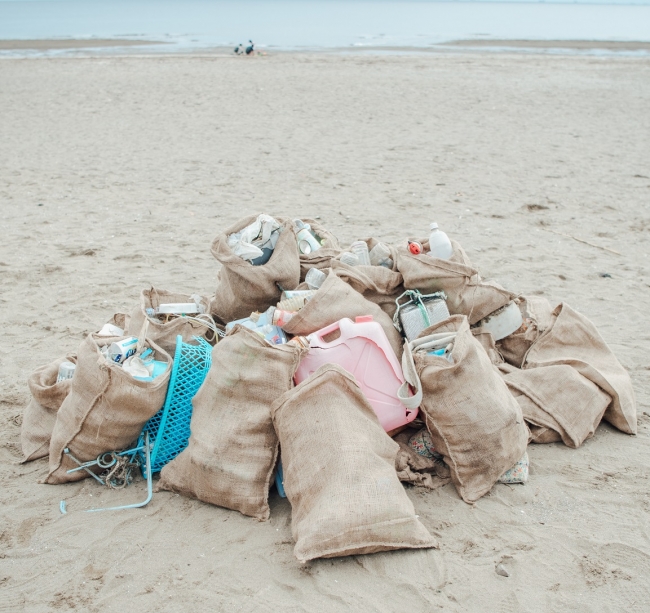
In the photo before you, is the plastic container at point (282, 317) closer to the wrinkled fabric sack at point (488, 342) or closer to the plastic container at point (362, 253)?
the plastic container at point (362, 253)

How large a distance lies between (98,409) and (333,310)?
109 cm

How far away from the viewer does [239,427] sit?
274cm

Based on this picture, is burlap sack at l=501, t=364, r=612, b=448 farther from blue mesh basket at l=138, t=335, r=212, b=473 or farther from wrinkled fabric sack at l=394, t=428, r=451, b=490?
blue mesh basket at l=138, t=335, r=212, b=473

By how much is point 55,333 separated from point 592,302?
143 inches

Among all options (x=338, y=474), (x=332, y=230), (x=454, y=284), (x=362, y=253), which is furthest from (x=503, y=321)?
(x=332, y=230)

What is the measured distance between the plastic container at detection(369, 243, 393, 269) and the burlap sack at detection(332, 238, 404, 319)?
0.21 feet

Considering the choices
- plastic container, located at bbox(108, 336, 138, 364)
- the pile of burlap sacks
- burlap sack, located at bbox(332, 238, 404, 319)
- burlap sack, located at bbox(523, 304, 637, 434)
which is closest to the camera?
the pile of burlap sacks

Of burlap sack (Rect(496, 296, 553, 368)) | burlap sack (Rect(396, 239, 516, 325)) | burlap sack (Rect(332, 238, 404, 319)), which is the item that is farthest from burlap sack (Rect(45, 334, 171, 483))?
burlap sack (Rect(496, 296, 553, 368))

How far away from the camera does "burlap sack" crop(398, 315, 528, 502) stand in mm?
2779

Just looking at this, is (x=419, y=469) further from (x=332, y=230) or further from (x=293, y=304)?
(x=332, y=230)

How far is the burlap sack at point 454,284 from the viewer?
10.8ft

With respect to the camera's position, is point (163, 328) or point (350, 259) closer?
point (163, 328)

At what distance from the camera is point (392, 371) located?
2930 mm

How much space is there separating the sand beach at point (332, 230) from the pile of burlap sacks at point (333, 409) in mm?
114
